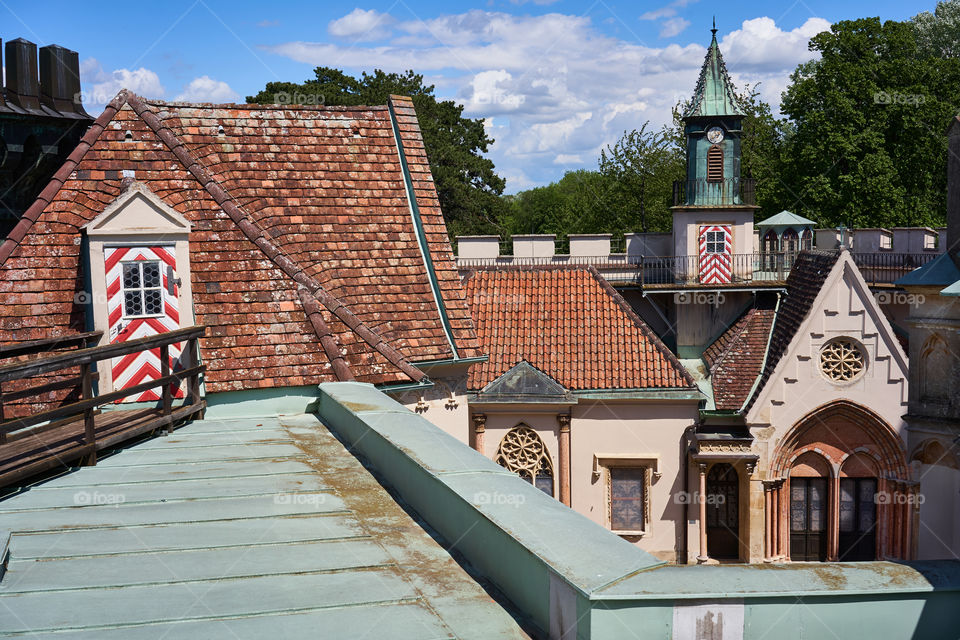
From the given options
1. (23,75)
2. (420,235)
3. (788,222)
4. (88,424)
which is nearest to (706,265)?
(788,222)

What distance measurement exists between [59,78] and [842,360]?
18462 mm

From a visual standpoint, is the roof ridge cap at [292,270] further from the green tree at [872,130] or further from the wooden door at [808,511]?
the green tree at [872,130]

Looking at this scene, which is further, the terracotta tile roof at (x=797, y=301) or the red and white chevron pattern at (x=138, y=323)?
the terracotta tile roof at (x=797, y=301)

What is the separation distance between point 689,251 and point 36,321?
33564 millimetres

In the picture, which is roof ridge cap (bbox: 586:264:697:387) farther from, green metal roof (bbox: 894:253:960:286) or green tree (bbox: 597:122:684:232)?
green tree (bbox: 597:122:684:232)

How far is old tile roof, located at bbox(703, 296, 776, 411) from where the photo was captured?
1062 inches

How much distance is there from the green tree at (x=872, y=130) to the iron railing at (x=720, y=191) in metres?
12.1

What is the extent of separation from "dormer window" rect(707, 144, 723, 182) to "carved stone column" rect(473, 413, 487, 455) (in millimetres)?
22264

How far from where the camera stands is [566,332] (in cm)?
2439

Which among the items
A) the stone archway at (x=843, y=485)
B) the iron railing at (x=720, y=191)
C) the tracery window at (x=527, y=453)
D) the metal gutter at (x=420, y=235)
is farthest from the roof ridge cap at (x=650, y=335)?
the iron railing at (x=720, y=191)

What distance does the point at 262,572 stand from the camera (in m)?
5.53

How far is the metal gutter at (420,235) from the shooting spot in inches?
606

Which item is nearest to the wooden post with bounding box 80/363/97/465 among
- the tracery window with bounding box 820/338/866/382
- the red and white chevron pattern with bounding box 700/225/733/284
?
the tracery window with bounding box 820/338/866/382

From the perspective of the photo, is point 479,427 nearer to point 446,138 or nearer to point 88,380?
point 88,380
